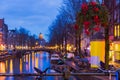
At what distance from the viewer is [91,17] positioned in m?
13.6

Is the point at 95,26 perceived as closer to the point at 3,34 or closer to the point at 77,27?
the point at 77,27

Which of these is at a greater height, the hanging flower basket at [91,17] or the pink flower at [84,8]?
the pink flower at [84,8]

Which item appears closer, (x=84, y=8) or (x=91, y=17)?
(x=91, y=17)

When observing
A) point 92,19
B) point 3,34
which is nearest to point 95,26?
point 92,19

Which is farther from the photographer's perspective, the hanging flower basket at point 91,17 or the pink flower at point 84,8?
the pink flower at point 84,8

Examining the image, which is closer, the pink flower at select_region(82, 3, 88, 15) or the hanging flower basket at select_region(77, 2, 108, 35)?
the hanging flower basket at select_region(77, 2, 108, 35)

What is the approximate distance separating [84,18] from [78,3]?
45854 mm

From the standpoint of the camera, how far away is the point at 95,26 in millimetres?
13156

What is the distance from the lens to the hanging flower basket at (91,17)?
13.2 m

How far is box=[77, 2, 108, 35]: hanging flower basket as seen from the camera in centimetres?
1316

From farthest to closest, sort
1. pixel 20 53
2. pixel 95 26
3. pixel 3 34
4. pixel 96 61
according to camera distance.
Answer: pixel 3 34, pixel 20 53, pixel 96 61, pixel 95 26

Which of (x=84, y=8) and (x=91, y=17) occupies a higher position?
(x=84, y=8)

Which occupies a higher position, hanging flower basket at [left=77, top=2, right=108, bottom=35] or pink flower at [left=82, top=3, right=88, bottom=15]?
pink flower at [left=82, top=3, right=88, bottom=15]

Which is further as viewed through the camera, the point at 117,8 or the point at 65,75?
the point at 117,8
